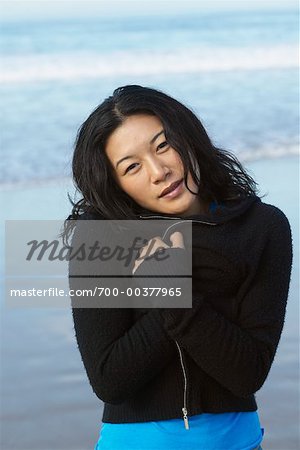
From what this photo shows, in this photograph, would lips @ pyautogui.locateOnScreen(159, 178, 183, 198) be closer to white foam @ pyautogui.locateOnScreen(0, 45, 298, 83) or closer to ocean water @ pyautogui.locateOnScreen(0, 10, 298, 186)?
ocean water @ pyautogui.locateOnScreen(0, 10, 298, 186)

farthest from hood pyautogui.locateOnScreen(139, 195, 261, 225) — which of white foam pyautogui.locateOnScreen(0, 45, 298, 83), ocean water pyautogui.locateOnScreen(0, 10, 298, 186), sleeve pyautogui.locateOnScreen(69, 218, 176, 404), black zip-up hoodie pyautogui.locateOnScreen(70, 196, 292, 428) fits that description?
white foam pyautogui.locateOnScreen(0, 45, 298, 83)

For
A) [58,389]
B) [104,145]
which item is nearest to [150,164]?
[104,145]

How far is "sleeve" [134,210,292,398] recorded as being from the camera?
219 centimetres

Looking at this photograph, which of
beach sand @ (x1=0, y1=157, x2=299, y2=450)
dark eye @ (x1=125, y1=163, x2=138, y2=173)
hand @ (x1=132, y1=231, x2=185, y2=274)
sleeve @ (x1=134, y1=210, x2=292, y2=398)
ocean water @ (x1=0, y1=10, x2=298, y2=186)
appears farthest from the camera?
ocean water @ (x1=0, y1=10, x2=298, y2=186)

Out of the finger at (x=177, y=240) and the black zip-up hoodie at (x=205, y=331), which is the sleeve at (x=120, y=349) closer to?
the black zip-up hoodie at (x=205, y=331)

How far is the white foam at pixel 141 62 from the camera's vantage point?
1520cm

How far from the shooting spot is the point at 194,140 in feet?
8.19

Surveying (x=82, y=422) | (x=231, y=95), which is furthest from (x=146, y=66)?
(x=82, y=422)

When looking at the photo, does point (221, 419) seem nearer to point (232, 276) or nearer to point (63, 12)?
point (232, 276)

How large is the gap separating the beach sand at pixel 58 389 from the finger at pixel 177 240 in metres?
1.77

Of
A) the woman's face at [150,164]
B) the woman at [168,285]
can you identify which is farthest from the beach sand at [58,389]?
the woman's face at [150,164]

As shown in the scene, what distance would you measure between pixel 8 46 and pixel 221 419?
64.9ft

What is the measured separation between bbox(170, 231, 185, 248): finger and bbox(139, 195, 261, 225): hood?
0.07 meters

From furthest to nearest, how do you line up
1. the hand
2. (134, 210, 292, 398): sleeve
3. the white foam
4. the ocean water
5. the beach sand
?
1. the white foam
2. the ocean water
3. the beach sand
4. the hand
5. (134, 210, 292, 398): sleeve
